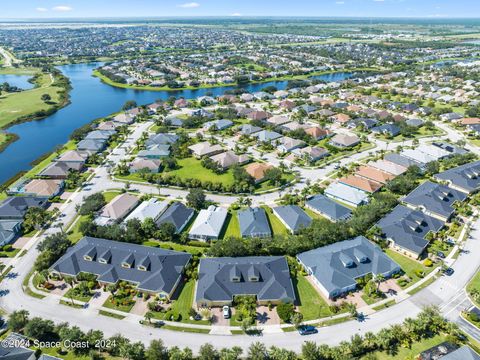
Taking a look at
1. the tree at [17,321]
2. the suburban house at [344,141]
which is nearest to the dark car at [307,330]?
the tree at [17,321]

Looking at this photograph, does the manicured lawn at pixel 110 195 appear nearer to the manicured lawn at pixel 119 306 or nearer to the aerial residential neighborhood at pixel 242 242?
the aerial residential neighborhood at pixel 242 242

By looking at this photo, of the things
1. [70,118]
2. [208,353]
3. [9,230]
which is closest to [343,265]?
[208,353]

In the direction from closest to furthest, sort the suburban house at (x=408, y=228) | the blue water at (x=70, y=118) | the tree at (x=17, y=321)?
the tree at (x=17, y=321), the suburban house at (x=408, y=228), the blue water at (x=70, y=118)

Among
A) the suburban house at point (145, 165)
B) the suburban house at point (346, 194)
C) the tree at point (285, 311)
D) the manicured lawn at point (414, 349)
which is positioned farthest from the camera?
the suburban house at point (145, 165)

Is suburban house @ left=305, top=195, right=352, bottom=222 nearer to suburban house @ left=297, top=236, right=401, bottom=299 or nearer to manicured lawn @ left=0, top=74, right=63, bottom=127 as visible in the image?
suburban house @ left=297, top=236, right=401, bottom=299

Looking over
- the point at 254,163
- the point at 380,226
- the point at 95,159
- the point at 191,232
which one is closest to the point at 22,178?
the point at 95,159

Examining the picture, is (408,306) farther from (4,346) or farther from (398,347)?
(4,346)
